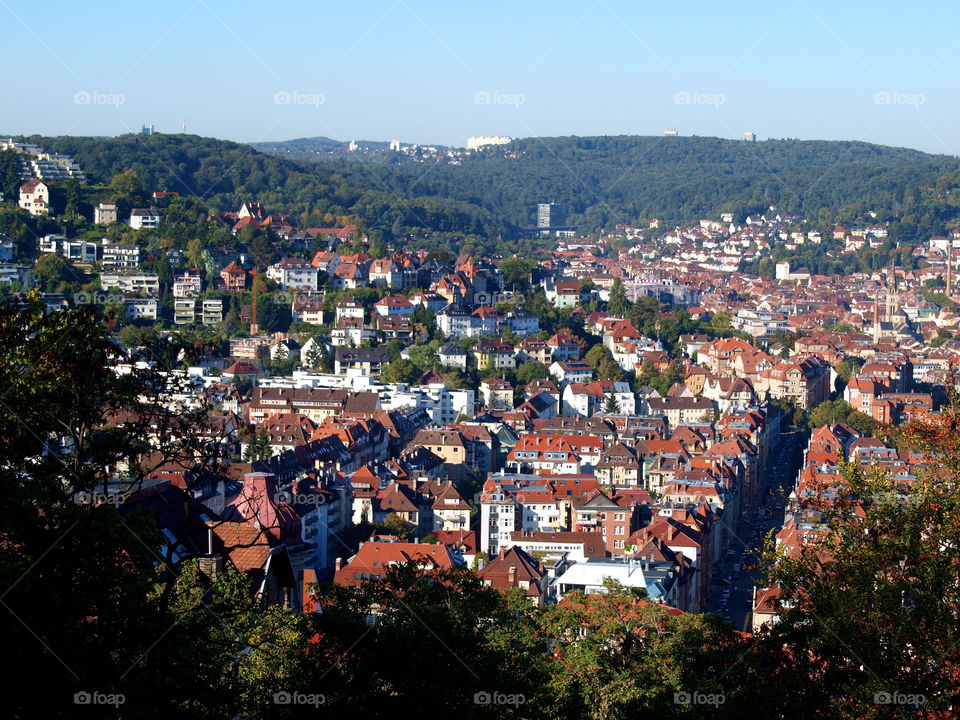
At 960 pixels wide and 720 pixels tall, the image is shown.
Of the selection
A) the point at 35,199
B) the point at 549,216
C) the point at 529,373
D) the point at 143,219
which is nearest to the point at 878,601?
the point at 529,373

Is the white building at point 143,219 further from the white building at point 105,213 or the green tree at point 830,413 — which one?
the green tree at point 830,413

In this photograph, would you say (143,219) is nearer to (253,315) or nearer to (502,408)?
(253,315)

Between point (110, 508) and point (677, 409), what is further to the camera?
point (677, 409)

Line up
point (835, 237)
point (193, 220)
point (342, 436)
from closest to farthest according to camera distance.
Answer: point (342, 436)
point (193, 220)
point (835, 237)

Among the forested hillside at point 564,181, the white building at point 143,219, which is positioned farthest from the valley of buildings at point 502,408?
the forested hillside at point 564,181

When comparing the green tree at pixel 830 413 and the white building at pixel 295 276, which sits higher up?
the white building at pixel 295 276

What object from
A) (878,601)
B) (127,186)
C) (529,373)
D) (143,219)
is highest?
(127,186)

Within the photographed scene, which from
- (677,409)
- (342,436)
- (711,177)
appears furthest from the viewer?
(711,177)

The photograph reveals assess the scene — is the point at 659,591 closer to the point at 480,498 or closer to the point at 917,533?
the point at 480,498

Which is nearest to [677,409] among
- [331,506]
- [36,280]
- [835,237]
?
[331,506]
